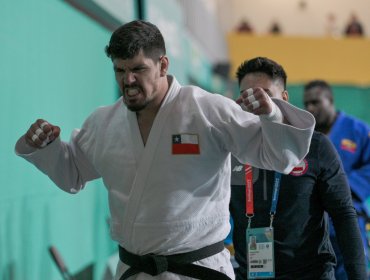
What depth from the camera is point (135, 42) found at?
6.72 ft

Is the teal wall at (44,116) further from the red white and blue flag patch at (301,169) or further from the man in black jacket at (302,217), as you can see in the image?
the red white and blue flag patch at (301,169)

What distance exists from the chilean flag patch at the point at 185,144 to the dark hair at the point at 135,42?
0.29 metres

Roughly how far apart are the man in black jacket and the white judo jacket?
40 cm

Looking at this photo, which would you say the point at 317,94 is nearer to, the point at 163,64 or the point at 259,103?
the point at 163,64

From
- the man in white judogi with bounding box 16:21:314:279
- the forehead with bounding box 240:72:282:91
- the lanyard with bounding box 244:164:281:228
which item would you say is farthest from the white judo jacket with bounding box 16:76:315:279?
the forehead with bounding box 240:72:282:91

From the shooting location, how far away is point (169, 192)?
206cm

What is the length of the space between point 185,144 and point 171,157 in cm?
6

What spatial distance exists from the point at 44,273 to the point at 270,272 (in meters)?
1.74

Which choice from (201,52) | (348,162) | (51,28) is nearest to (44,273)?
(51,28)

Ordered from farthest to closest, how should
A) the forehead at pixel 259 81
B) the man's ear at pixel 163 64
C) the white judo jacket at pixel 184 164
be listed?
the forehead at pixel 259 81 < the man's ear at pixel 163 64 < the white judo jacket at pixel 184 164

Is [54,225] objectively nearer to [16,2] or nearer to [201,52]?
[16,2]

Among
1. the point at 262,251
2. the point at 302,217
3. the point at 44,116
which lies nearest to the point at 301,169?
the point at 302,217

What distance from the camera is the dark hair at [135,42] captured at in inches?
80.3

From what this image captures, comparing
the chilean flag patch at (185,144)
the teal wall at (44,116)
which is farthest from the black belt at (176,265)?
the teal wall at (44,116)
